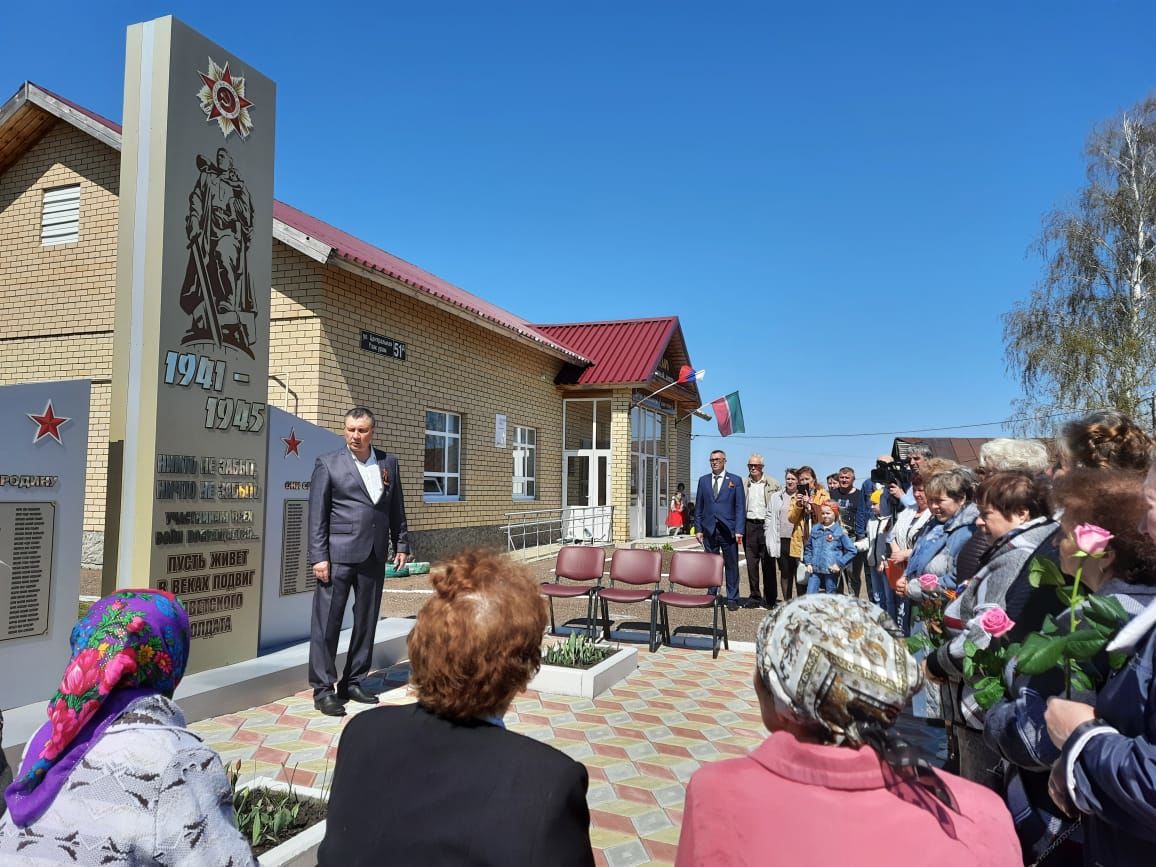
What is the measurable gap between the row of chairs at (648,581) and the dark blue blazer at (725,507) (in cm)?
158

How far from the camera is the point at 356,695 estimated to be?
4.95m

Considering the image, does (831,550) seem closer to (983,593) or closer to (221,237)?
(983,593)

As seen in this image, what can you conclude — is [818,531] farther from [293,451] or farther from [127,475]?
[127,475]

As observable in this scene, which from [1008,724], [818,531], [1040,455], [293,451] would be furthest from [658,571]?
[1008,724]

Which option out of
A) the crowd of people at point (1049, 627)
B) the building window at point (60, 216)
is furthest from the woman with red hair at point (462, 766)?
the building window at point (60, 216)

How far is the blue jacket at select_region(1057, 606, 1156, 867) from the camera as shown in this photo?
1377 millimetres

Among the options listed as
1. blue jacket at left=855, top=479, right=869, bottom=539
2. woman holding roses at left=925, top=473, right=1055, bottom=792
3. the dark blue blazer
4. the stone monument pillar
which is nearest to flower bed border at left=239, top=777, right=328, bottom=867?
woman holding roses at left=925, top=473, right=1055, bottom=792

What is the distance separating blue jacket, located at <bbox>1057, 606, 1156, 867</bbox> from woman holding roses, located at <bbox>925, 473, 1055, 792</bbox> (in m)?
0.79

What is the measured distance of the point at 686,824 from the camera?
1.29 m

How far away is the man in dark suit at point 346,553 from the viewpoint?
4.78 m

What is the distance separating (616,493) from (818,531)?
9618 mm

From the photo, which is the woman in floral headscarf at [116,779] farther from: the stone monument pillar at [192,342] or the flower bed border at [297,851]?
the stone monument pillar at [192,342]

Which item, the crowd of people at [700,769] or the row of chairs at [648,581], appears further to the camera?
the row of chairs at [648,581]

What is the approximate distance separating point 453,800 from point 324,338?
9746mm
